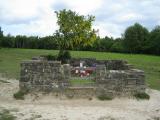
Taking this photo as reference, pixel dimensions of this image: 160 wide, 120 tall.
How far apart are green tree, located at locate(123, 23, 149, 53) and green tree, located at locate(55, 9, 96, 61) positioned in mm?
54271

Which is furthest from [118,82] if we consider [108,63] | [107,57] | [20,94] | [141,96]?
[107,57]

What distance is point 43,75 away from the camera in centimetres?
1570

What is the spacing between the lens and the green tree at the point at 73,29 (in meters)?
25.2

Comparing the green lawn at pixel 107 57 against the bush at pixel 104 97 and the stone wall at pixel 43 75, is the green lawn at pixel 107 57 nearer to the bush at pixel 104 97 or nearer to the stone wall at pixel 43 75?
the bush at pixel 104 97

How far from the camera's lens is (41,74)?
51.5 ft

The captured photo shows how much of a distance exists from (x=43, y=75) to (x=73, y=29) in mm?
9918

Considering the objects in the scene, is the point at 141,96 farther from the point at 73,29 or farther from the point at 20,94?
the point at 73,29

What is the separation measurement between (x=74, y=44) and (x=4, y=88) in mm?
10194

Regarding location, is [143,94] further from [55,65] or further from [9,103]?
[9,103]

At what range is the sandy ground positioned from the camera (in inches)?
496

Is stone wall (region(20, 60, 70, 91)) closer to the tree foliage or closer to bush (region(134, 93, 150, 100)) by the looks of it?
bush (region(134, 93, 150, 100))

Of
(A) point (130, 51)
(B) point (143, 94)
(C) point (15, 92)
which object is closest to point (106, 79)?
(B) point (143, 94)

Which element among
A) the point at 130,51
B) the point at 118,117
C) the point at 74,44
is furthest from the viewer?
the point at 130,51


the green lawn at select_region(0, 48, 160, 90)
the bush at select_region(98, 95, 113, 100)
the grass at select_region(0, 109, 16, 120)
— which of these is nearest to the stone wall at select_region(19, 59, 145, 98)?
the bush at select_region(98, 95, 113, 100)
